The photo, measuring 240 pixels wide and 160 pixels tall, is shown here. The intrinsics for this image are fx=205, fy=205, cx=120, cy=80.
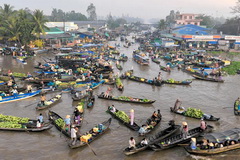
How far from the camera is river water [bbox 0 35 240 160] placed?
13.8 meters

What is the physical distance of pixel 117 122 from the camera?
17.8m

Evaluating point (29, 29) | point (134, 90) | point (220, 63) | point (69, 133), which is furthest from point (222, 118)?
point (29, 29)

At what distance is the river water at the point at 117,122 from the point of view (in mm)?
13766

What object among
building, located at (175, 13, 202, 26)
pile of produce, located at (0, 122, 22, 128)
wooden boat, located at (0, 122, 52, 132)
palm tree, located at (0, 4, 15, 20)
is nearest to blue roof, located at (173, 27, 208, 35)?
building, located at (175, 13, 202, 26)

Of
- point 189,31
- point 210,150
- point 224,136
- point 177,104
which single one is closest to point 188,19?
point 189,31

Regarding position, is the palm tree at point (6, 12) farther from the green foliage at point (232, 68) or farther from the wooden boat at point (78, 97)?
the green foliage at point (232, 68)

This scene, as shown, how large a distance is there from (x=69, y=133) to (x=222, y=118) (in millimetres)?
13847

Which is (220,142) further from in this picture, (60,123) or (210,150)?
(60,123)

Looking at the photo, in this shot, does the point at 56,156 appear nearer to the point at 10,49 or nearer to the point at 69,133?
the point at 69,133

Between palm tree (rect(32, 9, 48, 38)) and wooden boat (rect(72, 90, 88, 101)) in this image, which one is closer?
wooden boat (rect(72, 90, 88, 101))

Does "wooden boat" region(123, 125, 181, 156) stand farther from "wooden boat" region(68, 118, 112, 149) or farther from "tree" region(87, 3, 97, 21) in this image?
"tree" region(87, 3, 97, 21)

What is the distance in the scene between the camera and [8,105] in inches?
813

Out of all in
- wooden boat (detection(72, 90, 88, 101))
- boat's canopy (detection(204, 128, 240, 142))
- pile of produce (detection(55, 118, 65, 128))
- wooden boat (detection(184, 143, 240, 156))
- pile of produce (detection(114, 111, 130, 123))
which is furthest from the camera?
wooden boat (detection(72, 90, 88, 101))

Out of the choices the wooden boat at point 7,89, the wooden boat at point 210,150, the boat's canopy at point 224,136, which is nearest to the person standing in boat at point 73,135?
the wooden boat at point 210,150
